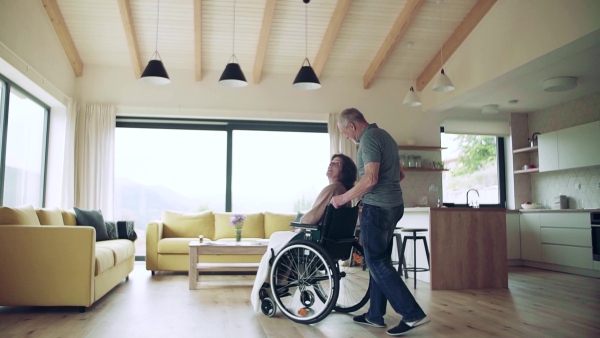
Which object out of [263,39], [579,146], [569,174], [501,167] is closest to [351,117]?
[263,39]

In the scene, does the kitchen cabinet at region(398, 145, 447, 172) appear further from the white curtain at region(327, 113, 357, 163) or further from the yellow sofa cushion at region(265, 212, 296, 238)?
the yellow sofa cushion at region(265, 212, 296, 238)

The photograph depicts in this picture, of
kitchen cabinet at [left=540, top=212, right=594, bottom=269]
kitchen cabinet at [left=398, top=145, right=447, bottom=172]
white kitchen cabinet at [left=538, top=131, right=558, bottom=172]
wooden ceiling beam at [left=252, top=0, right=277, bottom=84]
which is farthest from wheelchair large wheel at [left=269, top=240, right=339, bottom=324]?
white kitchen cabinet at [left=538, top=131, right=558, bottom=172]

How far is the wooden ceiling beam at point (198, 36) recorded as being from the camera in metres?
6.02

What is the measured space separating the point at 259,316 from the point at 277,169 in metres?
4.48

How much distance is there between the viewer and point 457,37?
6727mm

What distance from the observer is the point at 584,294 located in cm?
449

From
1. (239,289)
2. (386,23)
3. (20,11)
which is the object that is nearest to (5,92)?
(20,11)

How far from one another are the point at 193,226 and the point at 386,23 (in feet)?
12.4

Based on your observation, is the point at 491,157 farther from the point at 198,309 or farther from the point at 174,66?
the point at 198,309

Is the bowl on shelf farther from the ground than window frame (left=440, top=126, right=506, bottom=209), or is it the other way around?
window frame (left=440, top=126, right=506, bottom=209)

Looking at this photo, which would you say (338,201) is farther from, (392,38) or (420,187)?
(420,187)

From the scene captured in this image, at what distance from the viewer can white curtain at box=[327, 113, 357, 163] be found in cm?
754

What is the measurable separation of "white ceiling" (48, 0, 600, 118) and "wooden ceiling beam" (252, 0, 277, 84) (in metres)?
0.13

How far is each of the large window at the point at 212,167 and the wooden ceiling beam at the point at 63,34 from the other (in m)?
0.93
